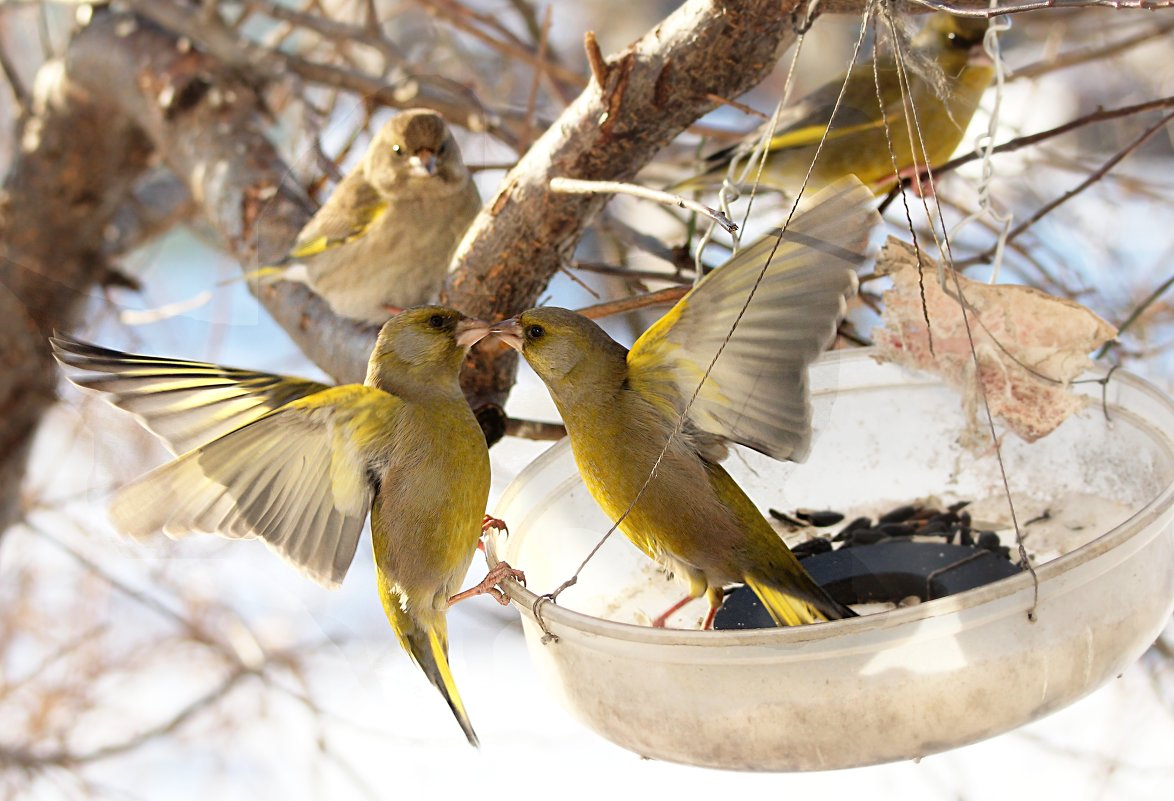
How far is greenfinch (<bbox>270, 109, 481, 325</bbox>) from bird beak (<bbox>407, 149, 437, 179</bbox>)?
67mm

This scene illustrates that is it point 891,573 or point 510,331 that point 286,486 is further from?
point 891,573

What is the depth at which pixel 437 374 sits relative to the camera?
195 centimetres

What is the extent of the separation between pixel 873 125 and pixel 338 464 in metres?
1.27

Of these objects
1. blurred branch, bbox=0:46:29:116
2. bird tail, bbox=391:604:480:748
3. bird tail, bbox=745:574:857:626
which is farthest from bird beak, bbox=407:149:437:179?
blurred branch, bbox=0:46:29:116

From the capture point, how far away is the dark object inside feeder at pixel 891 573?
190 cm

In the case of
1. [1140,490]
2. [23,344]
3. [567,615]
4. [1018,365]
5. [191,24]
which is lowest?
[567,615]

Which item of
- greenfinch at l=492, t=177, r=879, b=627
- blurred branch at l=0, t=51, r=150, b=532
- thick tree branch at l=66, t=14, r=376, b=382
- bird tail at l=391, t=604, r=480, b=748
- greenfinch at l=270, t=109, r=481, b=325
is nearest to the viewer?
greenfinch at l=492, t=177, r=879, b=627

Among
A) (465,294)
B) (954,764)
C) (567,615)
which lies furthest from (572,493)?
(954,764)

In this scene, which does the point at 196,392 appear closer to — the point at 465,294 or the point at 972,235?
the point at 465,294

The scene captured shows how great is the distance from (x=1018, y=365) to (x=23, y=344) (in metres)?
3.23

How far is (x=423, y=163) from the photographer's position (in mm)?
2889

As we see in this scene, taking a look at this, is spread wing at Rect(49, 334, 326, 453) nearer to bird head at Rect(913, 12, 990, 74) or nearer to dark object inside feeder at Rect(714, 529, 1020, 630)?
dark object inside feeder at Rect(714, 529, 1020, 630)

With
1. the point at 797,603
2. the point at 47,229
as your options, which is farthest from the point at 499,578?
the point at 47,229

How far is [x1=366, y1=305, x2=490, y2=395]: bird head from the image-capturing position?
193cm
